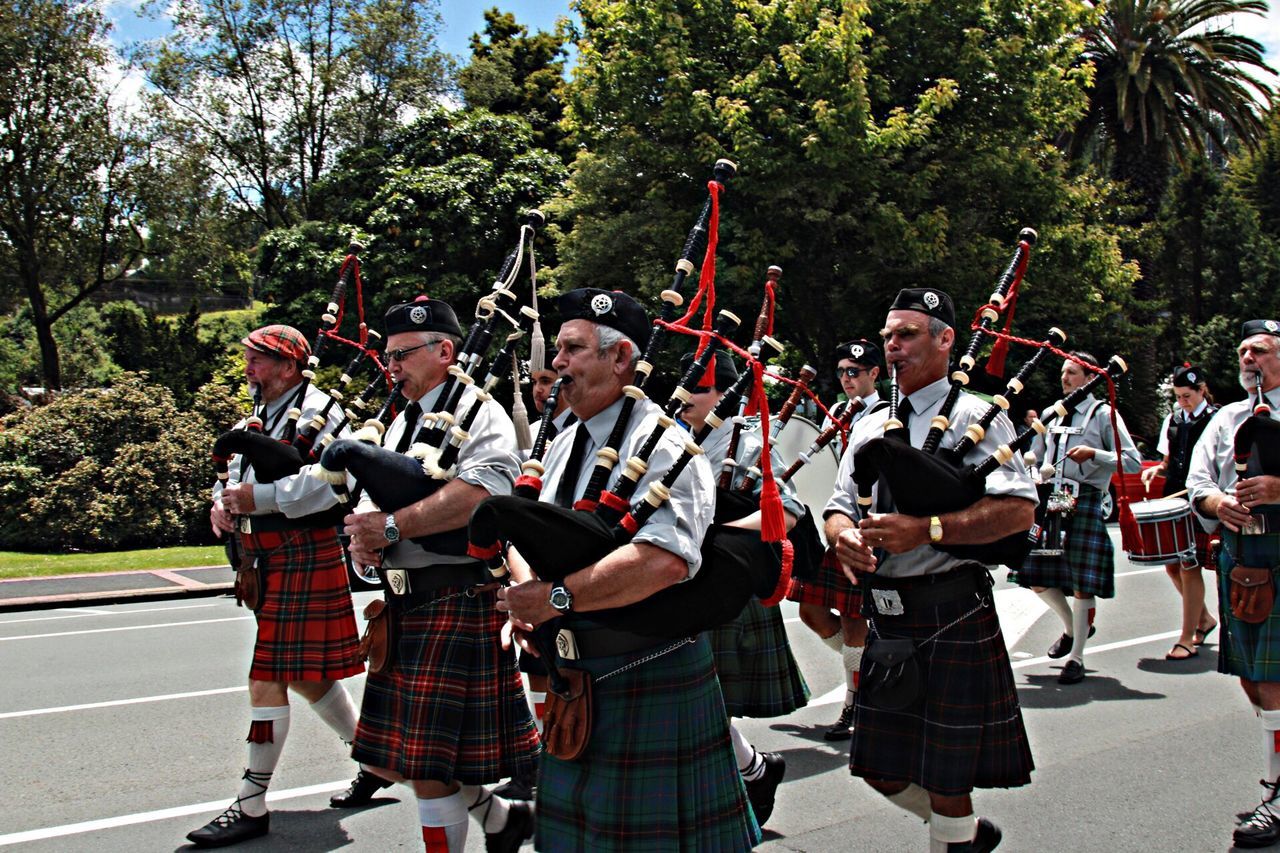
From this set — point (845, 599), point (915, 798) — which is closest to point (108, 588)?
point (845, 599)

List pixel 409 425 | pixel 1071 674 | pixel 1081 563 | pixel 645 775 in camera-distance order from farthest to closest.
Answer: pixel 1081 563 → pixel 1071 674 → pixel 409 425 → pixel 645 775

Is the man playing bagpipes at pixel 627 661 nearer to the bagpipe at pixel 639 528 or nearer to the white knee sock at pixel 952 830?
the bagpipe at pixel 639 528

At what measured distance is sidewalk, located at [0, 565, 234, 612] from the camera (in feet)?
34.8

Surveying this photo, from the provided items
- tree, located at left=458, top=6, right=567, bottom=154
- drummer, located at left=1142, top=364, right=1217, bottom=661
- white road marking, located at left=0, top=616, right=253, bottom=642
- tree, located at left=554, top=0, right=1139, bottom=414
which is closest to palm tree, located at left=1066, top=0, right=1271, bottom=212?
tree, located at left=554, top=0, right=1139, bottom=414

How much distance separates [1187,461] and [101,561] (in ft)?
36.6

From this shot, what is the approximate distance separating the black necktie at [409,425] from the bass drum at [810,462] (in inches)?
86.9

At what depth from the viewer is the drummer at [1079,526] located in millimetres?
6828

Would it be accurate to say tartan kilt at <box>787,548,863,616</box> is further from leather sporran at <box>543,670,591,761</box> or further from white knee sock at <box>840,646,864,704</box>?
leather sporran at <box>543,670,591,761</box>

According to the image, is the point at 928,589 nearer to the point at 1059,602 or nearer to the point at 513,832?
the point at 513,832

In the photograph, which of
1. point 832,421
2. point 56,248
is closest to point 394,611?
point 832,421

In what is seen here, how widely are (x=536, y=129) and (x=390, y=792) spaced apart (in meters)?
21.5

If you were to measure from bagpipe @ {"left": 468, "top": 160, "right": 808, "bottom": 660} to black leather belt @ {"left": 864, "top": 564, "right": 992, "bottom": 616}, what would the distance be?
2.51 ft

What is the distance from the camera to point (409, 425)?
3.70 m

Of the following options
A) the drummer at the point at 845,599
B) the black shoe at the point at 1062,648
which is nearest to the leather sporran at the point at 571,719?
the drummer at the point at 845,599
